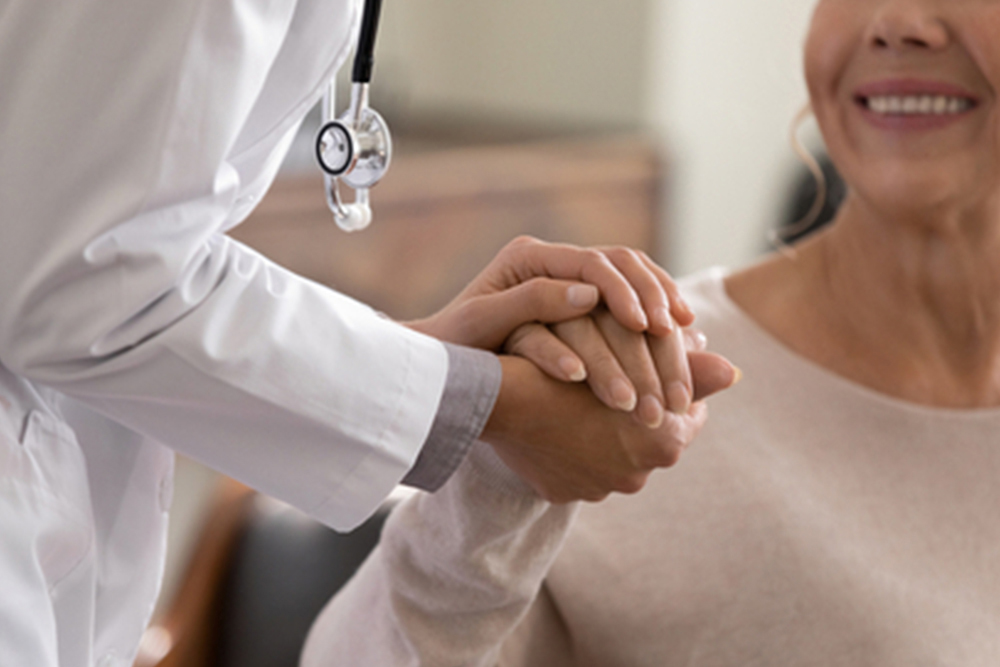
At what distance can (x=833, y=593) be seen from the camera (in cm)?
104

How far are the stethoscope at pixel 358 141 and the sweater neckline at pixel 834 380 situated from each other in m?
0.54

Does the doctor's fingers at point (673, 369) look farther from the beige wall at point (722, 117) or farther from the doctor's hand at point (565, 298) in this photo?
the beige wall at point (722, 117)

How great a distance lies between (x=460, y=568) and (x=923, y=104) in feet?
2.05

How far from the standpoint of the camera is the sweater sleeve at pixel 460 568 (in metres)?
0.87

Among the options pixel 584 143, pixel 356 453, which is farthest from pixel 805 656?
pixel 584 143

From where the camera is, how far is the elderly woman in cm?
100

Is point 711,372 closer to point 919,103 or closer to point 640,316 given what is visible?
point 640,316

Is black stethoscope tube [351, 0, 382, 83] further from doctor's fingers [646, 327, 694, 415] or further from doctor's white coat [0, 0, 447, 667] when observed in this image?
doctor's fingers [646, 327, 694, 415]

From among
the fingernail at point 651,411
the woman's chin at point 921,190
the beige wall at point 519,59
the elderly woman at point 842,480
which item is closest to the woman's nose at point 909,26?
the elderly woman at point 842,480

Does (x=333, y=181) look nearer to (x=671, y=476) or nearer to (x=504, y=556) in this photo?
(x=504, y=556)

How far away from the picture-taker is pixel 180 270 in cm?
64

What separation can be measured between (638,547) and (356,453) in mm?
452

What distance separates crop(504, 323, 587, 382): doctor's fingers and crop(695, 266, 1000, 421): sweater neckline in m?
0.44

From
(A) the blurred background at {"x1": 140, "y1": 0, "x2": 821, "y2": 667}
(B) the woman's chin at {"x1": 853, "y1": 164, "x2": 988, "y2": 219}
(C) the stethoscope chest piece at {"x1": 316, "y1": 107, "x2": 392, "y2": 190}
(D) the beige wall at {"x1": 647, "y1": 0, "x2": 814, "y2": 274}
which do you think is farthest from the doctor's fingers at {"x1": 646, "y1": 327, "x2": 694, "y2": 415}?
(D) the beige wall at {"x1": 647, "y1": 0, "x2": 814, "y2": 274}
